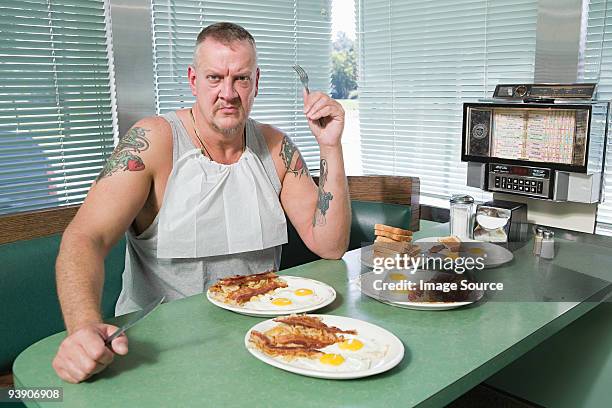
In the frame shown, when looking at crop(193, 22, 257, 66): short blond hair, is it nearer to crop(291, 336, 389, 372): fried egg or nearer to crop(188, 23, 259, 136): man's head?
crop(188, 23, 259, 136): man's head

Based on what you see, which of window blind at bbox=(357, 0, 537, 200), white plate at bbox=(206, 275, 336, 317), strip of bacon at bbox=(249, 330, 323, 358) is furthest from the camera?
window blind at bbox=(357, 0, 537, 200)

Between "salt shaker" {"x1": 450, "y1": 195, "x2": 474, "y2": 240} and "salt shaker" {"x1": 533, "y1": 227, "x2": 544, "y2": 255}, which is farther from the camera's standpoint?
"salt shaker" {"x1": 450, "y1": 195, "x2": 474, "y2": 240}

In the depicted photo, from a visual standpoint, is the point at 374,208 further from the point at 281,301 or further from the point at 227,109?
the point at 281,301

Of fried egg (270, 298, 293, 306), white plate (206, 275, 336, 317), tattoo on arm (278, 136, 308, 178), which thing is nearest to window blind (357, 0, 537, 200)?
tattoo on arm (278, 136, 308, 178)

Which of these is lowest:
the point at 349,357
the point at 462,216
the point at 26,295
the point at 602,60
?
the point at 26,295

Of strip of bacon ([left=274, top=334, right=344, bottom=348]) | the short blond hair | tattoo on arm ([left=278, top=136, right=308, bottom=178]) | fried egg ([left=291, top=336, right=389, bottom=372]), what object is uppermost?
the short blond hair

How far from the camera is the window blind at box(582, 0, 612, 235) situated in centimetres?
219

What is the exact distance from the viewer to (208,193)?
167cm

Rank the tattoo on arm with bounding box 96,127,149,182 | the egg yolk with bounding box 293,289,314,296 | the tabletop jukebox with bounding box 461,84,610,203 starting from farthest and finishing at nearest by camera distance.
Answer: the tabletop jukebox with bounding box 461,84,610,203 < the tattoo on arm with bounding box 96,127,149,182 < the egg yolk with bounding box 293,289,314,296

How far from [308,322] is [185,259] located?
2.18ft

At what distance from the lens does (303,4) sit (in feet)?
10.4

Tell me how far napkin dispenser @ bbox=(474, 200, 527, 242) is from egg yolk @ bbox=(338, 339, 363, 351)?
0.98 meters

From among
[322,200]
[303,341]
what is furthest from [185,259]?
[303,341]

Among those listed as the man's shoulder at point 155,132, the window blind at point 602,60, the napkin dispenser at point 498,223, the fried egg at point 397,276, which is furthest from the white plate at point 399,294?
the window blind at point 602,60
